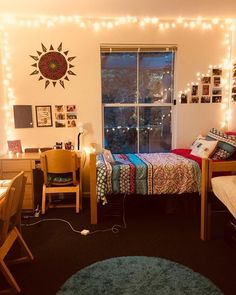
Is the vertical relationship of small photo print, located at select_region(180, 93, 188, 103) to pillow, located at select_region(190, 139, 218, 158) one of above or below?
above

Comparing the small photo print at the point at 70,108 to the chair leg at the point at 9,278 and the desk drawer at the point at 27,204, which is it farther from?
the chair leg at the point at 9,278

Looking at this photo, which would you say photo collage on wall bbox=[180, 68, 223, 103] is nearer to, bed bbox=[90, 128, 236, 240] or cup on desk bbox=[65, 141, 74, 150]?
bed bbox=[90, 128, 236, 240]

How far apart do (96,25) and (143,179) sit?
2.32 metres

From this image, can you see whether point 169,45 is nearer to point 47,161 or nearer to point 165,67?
point 165,67

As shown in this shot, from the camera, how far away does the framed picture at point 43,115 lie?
3783mm

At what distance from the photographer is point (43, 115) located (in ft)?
12.5

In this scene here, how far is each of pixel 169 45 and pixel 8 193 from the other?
3189 millimetres

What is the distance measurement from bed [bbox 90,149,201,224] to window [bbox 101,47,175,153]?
1.08 m

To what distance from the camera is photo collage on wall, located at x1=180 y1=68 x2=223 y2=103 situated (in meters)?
3.93

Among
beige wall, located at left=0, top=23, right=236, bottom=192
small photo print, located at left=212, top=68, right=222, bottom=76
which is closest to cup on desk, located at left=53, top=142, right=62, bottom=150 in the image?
beige wall, located at left=0, top=23, right=236, bottom=192

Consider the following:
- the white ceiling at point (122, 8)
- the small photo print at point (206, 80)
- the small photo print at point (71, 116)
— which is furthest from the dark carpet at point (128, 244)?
the white ceiling at point (122, 8)

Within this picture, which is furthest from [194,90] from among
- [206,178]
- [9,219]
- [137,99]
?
[9,219]

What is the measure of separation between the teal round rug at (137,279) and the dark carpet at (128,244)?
0.26ft

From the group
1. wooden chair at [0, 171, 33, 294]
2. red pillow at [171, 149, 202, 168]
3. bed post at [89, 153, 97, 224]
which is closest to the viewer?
wooden chair at [0, 171, 33, 294]
